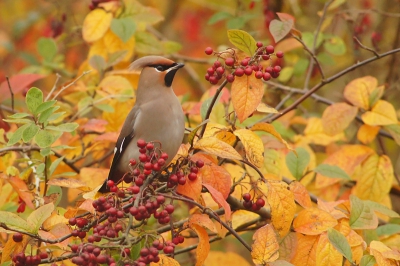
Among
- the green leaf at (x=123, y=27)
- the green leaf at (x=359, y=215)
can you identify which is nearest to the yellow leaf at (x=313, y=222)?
the green leaf at (x=359, y=215)

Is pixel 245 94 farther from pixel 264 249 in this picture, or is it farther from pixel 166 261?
pixel 166 261

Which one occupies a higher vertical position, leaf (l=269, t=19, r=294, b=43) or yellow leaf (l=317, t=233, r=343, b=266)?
leaf (l=269, t=19, r=294, b=43)

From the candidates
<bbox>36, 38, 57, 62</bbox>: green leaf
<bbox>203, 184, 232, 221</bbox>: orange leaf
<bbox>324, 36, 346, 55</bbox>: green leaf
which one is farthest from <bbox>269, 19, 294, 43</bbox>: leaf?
<bbox>36, 38, 57, 62</bbox>: green leaf

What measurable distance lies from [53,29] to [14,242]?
285 cm

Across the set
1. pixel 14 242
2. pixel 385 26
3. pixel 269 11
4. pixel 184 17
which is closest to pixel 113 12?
pixel 269 11

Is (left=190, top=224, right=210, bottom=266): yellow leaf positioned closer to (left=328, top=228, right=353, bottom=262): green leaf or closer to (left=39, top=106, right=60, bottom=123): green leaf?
(left=328, top=228, right=353, bottom=262): green leaf

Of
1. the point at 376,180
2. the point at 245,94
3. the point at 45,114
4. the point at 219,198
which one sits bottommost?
the point at 376,180

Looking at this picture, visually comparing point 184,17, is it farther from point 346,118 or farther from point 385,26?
point 346,118

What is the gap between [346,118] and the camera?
354cm

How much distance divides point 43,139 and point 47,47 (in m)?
1.97

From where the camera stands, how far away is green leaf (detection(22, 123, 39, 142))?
272cm

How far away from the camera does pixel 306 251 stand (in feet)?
8.89

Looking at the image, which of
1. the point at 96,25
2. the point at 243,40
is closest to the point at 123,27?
the point at 96,25

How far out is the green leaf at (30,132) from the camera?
8.94 feet
